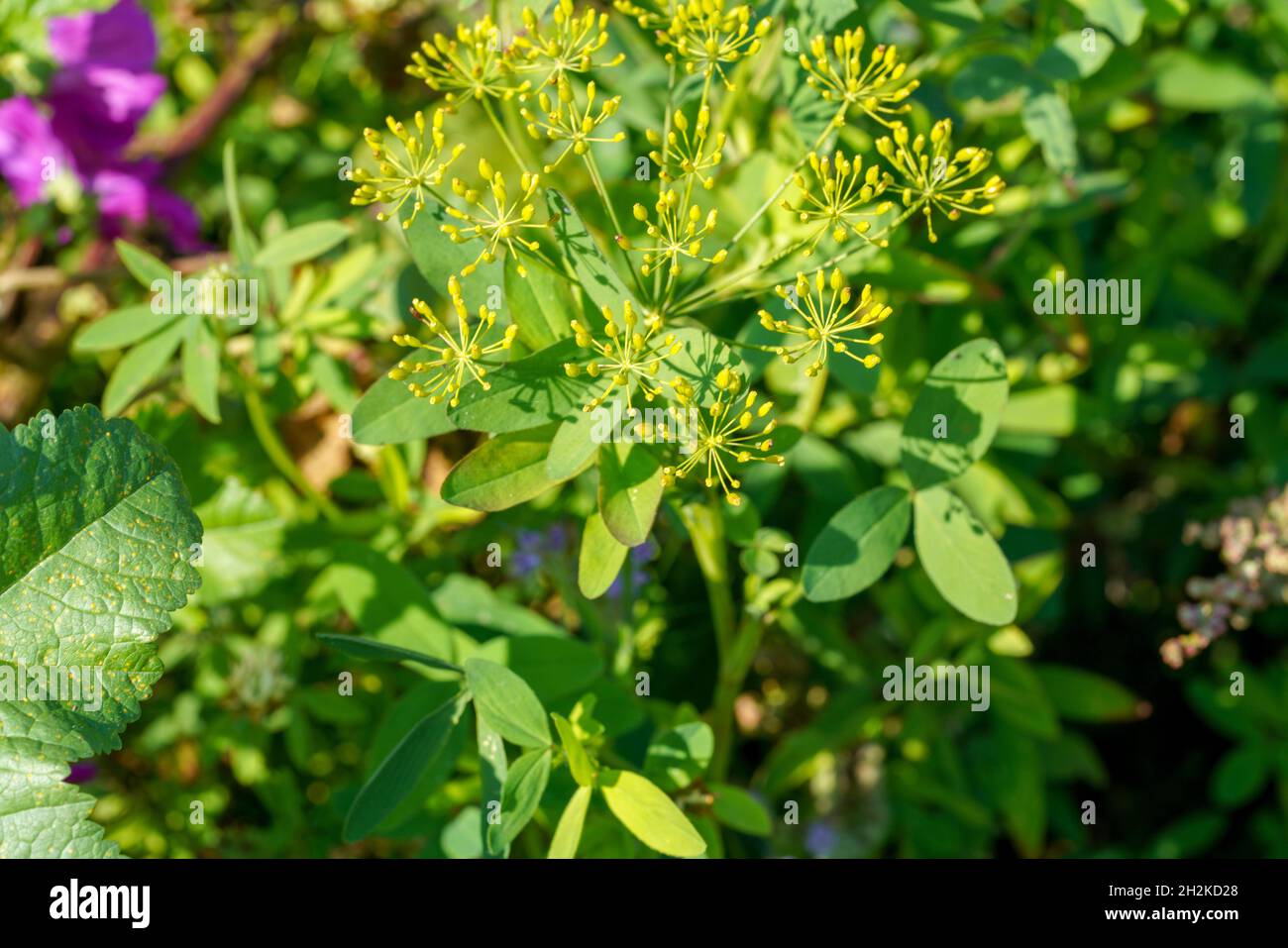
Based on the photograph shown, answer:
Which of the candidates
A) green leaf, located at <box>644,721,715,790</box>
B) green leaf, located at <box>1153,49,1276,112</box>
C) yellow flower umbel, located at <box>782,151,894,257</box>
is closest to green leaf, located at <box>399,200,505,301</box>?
yellow flower umbel, located at <box>782,151,894,257</box>

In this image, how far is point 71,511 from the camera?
4.84 ft

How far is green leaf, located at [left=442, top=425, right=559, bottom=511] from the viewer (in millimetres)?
1295

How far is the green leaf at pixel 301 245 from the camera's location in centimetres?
174

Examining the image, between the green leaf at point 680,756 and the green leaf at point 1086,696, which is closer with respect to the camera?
the green leaf at point 680,756

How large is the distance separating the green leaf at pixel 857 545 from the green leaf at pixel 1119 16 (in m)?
0.67

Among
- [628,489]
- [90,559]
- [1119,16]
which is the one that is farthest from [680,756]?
[1119,16]

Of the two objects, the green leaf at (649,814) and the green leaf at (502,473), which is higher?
the green leaf at (502,473)

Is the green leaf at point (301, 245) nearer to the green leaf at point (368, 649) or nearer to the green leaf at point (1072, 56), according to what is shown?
the green leaf at point (368, 649)

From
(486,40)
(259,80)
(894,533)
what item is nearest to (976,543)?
(894,533)

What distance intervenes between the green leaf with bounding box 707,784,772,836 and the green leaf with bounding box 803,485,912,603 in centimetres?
31

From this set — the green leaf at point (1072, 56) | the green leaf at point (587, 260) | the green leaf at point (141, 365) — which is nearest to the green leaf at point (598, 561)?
the green leaf at point (587, 260)

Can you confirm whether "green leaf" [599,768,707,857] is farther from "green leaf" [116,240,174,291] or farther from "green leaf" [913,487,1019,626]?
"green leaf" [116,240,174,291]

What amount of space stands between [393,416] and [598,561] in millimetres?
282
